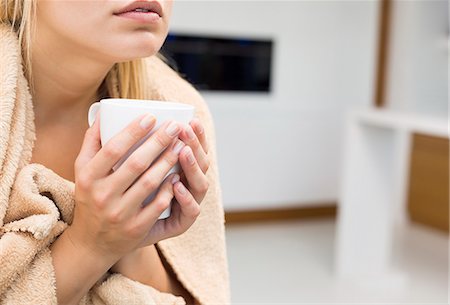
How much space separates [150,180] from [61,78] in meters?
0.23

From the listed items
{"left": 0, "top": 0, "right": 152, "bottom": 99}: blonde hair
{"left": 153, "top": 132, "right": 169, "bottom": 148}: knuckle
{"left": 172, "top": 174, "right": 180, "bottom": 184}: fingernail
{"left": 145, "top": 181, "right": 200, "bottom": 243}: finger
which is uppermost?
{"left": 0, "top": 0, "right": 152, "bottom": 99}: blonde hair

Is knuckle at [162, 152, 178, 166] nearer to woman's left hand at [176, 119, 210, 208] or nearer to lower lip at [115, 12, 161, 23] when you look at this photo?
woman's left hand at [176, 119, 210, 208]

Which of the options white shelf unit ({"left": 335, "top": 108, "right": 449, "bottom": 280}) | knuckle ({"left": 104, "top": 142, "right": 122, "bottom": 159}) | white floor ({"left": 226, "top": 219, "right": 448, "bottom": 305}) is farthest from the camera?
white shelf unit ({"left": 335, "top": 108, "right": 449, "bottom": 280})

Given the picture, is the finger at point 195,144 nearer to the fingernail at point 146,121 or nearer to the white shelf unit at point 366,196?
the fingernail at point 146,121

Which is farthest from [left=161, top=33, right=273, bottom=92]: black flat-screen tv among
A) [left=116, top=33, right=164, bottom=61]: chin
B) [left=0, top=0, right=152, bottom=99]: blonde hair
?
[left=116, top=33, right=164, bottom=61]: chin

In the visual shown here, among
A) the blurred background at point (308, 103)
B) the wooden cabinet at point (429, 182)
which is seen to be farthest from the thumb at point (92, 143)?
the wooden cabinet at point (429, 182)

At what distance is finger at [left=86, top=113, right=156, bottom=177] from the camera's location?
55cm

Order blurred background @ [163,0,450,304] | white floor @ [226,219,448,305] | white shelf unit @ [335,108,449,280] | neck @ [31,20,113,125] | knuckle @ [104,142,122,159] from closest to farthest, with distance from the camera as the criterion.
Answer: knuckle @ [104,142,122,159], neck @ [31,20,113,125], white floor @ [226,219,448,305], white shelf unit @ [335,108,449,280], blurred background @ [163,0,450,304]

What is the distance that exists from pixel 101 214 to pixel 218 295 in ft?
1.00

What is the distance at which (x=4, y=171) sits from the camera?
66cm

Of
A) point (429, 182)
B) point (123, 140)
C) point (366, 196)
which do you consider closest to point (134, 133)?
point (123, 140)

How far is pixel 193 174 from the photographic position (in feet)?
1.98

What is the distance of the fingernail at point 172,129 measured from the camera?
1.84ft

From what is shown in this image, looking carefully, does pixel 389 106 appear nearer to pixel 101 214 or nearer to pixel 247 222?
pixel 247 222
